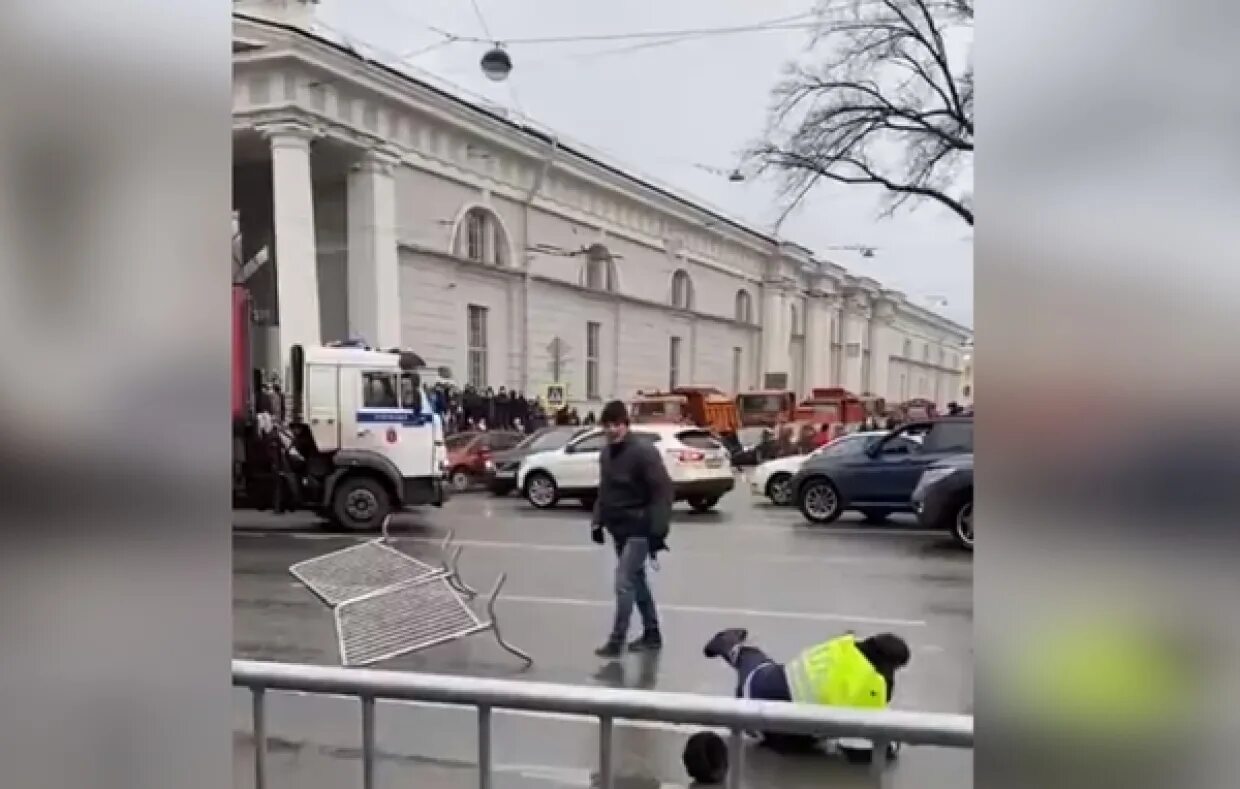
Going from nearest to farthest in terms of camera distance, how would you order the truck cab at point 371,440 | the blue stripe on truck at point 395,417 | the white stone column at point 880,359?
the white stone column at point 880,359 < the truck cab at point 371,440 < the blue stripe on truck at point 395,417

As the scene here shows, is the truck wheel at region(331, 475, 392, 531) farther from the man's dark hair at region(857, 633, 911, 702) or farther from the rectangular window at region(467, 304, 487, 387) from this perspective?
the man's dark hair at region(857, 633, 911, 702)

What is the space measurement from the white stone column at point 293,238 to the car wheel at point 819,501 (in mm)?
1465

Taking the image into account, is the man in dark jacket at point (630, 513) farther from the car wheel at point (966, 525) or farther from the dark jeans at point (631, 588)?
the car wheel at point (966, 525)

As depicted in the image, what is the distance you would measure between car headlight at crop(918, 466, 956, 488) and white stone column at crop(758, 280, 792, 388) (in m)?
0.47

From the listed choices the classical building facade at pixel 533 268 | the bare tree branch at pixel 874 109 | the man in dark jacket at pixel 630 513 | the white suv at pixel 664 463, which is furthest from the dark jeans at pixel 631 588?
the bare tree branch at pixel 874 109

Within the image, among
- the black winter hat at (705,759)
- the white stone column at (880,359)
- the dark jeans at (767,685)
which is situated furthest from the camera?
the white stone column at (880,359)

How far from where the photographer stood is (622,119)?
2.42 m

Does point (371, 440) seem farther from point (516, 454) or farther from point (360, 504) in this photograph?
point (516, 454)

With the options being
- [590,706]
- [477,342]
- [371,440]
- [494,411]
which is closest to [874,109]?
[477,342]

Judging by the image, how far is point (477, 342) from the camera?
262 cm

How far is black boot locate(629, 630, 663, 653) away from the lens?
2.36 metres

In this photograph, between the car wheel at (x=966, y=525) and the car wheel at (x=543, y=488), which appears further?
the car wheel at (x=543, y=488)

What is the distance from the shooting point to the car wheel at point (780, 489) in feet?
8.46

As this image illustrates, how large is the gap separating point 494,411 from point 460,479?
0.26m
